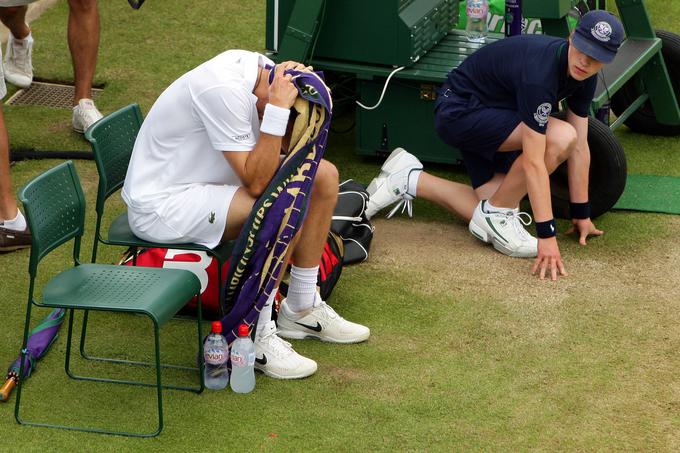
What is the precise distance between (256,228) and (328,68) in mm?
2101

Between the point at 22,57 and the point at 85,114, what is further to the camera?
the point at 22,57

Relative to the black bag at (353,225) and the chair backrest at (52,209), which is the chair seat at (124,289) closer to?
the chair backrest at (52,209)

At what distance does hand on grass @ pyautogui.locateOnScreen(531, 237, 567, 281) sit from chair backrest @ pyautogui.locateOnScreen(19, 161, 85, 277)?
2008 mm

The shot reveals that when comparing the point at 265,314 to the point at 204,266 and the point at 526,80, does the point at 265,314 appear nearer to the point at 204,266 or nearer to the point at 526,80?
the point at 204,266

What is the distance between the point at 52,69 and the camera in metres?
7.20

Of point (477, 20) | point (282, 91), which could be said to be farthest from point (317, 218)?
point (477, 20)

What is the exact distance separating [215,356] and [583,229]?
2.04m

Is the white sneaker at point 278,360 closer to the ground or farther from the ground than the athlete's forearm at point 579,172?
closer to the ground

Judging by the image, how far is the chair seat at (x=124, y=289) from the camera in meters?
3.65

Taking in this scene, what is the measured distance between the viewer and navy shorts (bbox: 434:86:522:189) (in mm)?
5113

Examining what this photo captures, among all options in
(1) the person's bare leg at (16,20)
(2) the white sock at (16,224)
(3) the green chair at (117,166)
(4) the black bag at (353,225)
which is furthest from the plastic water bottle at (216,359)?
(1) the person's bare leg at (16,20)

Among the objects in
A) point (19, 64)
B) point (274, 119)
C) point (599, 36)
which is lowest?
point (19, 64)

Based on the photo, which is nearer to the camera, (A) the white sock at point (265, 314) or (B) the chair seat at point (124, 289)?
(B) the chair seat at point (124, 289)

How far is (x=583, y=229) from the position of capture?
523cm
